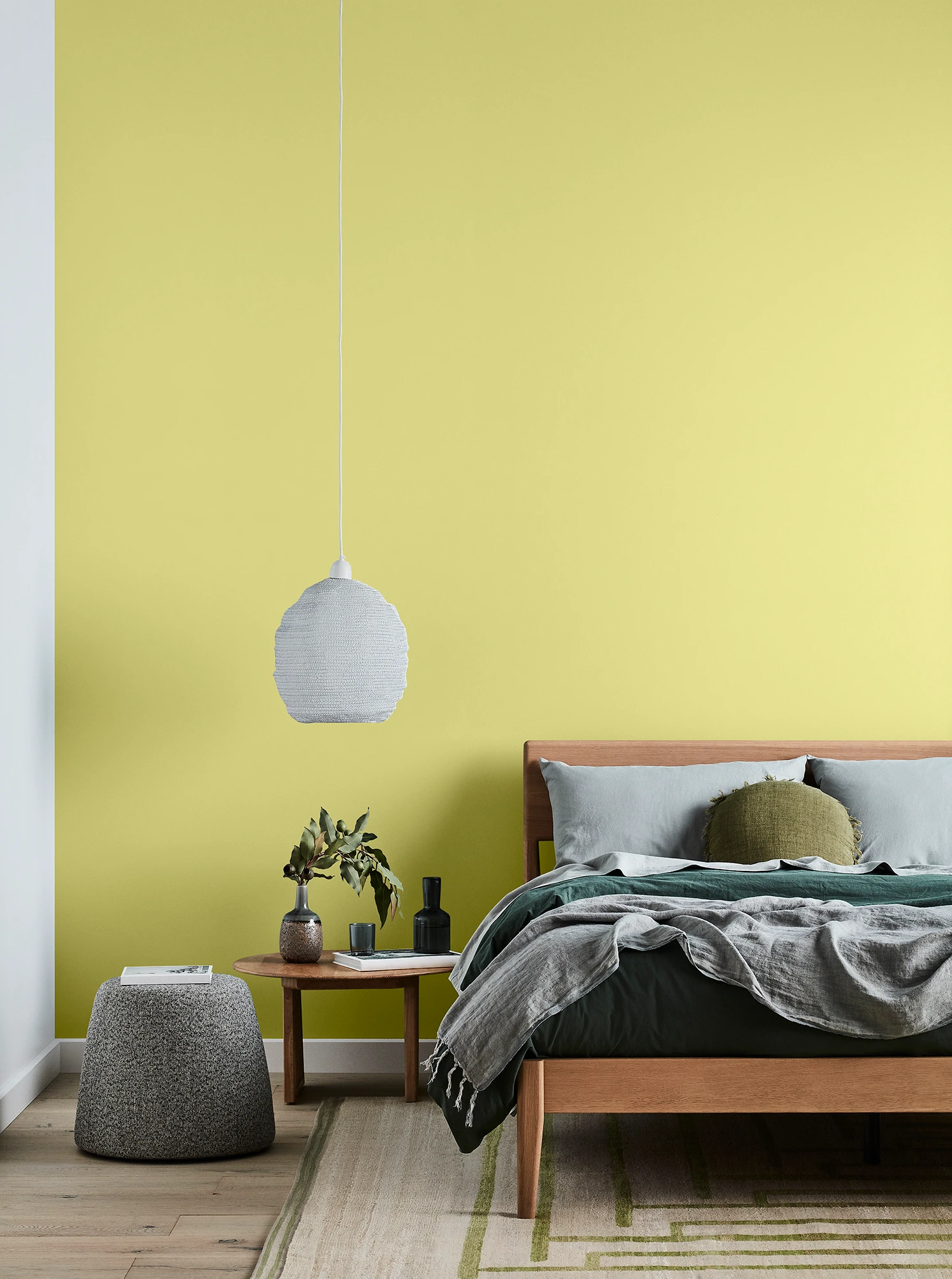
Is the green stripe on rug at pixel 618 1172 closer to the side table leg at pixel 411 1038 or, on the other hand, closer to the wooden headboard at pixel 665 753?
the side table leg at pixel 411 1038

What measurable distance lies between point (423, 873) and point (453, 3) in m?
2.82

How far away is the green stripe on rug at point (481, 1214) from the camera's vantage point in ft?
7.64

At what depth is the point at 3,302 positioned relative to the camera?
3.43 m

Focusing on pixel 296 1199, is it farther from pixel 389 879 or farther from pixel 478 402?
pixel 478 402

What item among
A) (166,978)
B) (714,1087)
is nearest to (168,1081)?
(166,978)

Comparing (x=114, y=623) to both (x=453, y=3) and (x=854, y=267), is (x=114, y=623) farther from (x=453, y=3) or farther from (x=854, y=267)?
(x=854, y=267)

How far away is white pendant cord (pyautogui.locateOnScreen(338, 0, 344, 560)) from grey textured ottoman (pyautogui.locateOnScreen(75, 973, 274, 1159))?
1.63m

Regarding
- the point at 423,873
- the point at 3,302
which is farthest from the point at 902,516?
the point at 3,302

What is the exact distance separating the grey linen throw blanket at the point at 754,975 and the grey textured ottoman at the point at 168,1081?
2.07 feet

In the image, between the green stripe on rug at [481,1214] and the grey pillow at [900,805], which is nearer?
the green stripe on rug at [481,1214]

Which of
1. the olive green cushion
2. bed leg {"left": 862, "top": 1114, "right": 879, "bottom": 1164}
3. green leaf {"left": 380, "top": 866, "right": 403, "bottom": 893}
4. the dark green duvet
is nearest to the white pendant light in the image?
green leaf {"left": 380, "top": 866, "right": 403, "bottom": 893}

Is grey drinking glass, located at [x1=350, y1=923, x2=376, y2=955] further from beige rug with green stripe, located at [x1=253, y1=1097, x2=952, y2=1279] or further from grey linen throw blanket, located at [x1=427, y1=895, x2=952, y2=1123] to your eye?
grey linen throw blanket, located at [x1=427, y1=895, x2=952, y2=1123]

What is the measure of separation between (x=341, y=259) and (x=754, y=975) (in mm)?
2612

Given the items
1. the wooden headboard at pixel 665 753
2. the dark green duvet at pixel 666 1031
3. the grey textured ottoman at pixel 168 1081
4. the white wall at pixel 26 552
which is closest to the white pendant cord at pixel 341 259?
the white wall at pixel 26 552
